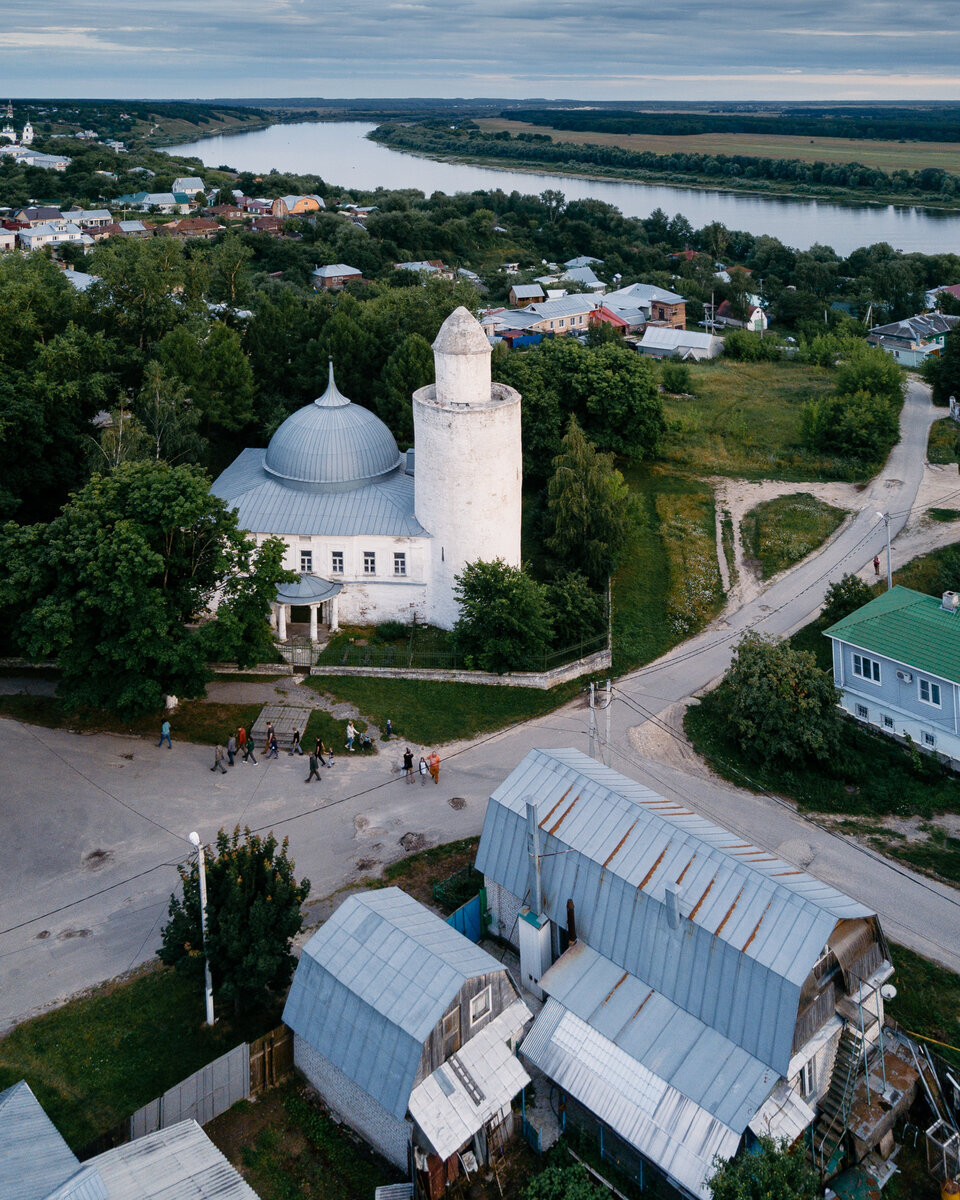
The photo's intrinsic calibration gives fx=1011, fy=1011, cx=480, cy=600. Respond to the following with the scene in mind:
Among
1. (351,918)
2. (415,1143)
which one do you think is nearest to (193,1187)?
(415,1143)

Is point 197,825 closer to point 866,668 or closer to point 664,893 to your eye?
point 664,893

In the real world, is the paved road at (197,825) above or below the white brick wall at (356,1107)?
above

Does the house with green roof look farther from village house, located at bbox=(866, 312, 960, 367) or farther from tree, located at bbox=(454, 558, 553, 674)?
village house, located at bbox=(866, 312, 960, 367)

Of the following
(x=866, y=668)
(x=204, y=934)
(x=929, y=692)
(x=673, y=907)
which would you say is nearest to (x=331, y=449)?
(x=866, y=668)

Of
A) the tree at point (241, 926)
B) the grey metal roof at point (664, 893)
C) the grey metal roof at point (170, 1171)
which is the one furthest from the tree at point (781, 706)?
the grey metal roof at point (170, 1171)

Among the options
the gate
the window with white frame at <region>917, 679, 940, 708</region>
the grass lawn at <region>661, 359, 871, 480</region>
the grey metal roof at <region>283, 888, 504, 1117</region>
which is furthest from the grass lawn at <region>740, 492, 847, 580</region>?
the grey metal roof at <region>283, 888, 504, 1117</region>

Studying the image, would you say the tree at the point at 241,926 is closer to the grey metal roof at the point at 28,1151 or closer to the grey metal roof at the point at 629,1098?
the grey metal roof at the point at 28,1151

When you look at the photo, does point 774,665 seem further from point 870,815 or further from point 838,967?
point 838,967
